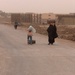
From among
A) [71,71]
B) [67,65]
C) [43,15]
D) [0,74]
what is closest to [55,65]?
[67,65]

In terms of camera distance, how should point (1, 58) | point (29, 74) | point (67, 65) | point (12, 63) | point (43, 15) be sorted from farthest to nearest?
point (43, 15)
point (1, 58)
point (12, 63)
point (67, 65)
point (29, 74)

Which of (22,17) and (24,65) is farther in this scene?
(22,17)

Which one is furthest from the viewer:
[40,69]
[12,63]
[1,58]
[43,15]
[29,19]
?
[29,19]

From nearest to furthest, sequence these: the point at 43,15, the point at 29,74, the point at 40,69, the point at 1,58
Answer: the point at 29,74 → the point at 40,69 → the point at 1,58 → the point at 43,15

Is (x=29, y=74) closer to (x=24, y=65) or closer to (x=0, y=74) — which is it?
(x=0, y=74)

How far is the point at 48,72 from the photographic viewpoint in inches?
525

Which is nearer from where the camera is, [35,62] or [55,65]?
[55,65]

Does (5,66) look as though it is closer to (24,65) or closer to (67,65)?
(24,65)

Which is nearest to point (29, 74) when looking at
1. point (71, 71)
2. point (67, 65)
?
point (71, 71)

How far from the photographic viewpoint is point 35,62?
16375mm

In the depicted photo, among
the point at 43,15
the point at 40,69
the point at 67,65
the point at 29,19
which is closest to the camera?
the point at 40,69

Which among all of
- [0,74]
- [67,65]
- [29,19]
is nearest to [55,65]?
[67,65]

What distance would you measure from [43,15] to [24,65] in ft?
307

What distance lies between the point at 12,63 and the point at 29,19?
4135 inches
